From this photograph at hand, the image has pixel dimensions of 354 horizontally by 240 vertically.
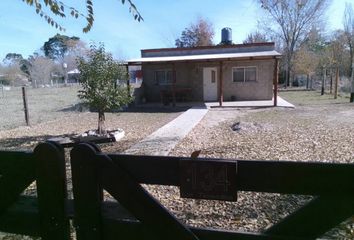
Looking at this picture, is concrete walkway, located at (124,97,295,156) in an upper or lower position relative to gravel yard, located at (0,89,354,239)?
upper

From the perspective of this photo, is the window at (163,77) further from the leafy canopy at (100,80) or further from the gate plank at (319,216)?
the gate plank at (319,216)

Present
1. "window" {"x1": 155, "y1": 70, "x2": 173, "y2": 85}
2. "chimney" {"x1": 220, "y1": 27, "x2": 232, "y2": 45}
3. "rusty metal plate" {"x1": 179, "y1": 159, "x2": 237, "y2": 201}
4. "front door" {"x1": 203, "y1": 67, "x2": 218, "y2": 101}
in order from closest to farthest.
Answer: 1. "rusty metal plate" {"x1": 179, "y1": 159, "x2": 237, "y2": 201}
2. "front door" {"x1": 203, "y1": 67, "x2": 218, "y2": 101}
3. "window" {"x1": 155, "y1": 70, "x2": 173, "y2": 85}
4. "chimney" {"x1": 220, "y1": 27, "x2": 232, "y2": 45}

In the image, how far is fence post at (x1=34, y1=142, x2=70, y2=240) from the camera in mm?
2014

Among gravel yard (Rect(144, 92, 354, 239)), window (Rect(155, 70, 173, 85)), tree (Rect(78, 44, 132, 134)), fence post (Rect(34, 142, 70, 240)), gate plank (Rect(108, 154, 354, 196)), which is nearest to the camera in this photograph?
gate plank (Rect(108, 154, 354, 196))

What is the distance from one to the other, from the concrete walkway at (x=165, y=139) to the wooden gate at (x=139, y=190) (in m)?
5.10

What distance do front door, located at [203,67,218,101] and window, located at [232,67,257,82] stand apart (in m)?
1.35

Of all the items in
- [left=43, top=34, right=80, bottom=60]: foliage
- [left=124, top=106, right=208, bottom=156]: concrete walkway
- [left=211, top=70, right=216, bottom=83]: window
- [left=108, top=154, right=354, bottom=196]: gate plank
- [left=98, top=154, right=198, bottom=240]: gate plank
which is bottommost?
[left=124, top=106, right=208, bottom=156]: concrete walkway

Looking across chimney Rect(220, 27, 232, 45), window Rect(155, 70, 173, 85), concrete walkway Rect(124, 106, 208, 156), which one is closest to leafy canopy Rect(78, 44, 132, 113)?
concrete walkway Rect(124, 106, 208, 156)

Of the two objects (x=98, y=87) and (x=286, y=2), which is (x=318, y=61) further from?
(x=98, y=87)

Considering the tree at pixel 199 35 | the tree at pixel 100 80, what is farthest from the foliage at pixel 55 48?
the tree at pixel 100 80

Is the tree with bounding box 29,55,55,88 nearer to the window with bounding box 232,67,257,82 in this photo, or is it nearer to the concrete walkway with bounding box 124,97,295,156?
the window with bounding box 232,67,257,82

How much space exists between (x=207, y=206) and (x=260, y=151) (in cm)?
362

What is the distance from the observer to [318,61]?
40719 mm

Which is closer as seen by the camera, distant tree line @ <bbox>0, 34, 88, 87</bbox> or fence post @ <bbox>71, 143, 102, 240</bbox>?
fence post @ <bbox>71, 143, 102, 240</bbox>
